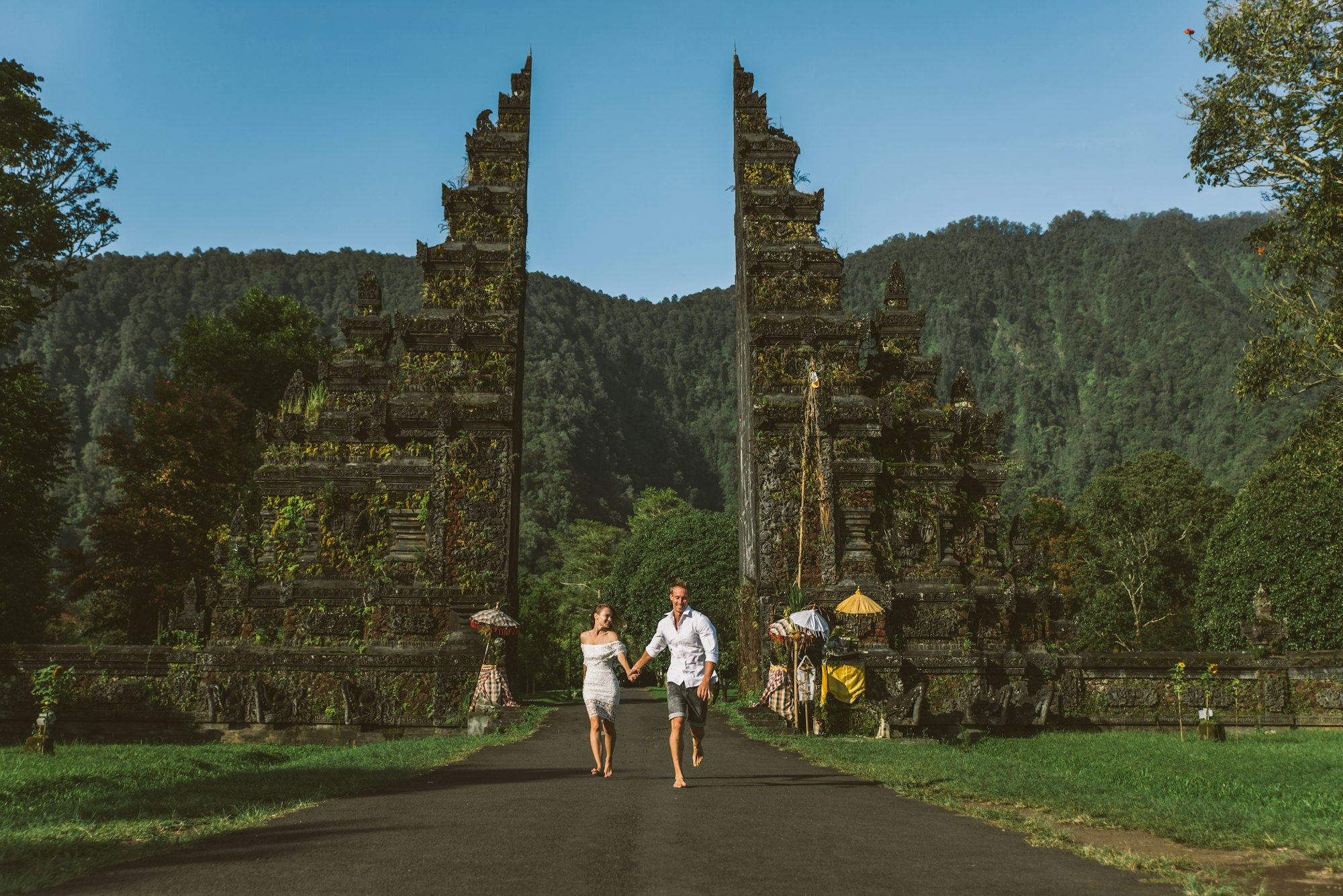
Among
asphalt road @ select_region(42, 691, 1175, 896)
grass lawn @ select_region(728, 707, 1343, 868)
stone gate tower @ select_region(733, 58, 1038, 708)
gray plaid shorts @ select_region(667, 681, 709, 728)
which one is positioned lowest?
grass lawn @ select_region(728, 707, 1343, 868)

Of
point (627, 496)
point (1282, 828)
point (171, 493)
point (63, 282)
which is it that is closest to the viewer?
point (1282, 828)

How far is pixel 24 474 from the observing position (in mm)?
31141

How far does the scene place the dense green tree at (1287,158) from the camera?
65.6ft

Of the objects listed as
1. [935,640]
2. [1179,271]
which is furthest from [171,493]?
[1179,271]

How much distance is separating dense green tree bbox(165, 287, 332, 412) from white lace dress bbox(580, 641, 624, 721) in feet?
118

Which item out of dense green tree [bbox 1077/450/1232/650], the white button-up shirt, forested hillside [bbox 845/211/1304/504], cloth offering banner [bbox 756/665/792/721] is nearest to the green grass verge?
cloth offering banner [bbox 756/665/792/721]

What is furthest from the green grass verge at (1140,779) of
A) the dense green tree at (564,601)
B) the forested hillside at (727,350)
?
the forested hillside at (727,350)

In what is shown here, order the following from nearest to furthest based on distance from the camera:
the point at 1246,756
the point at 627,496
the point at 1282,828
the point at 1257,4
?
the point at 1282,828
the point at 1246,756
the point at 1257,4
the point at 627,496

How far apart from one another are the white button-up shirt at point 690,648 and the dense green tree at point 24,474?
25130 mm

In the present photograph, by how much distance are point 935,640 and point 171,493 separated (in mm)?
30245

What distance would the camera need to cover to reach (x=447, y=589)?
23062 mm

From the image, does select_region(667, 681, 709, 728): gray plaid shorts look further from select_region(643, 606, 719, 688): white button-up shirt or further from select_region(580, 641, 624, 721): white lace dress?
select_region(580, 641, 624, 721): white lace dress

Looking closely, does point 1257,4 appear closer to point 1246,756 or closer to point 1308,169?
point 1308,169

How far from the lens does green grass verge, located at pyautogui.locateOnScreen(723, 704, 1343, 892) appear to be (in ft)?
29.7
